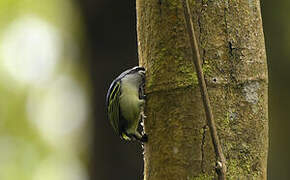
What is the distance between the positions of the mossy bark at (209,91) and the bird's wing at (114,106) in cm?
31

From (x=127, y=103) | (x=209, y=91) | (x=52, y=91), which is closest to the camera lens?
(x=209, y=91)

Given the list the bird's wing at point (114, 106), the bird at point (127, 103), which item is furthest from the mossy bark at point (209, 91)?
the bird's wing at point (114, 106)

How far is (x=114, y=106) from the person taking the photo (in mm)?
2539

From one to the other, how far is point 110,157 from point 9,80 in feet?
19.4

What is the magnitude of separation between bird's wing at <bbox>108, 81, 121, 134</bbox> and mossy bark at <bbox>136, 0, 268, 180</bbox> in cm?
31

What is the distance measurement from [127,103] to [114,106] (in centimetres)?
7

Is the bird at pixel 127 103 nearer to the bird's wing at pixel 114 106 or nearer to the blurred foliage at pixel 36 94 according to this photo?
the bird's wing at pixel 114 106

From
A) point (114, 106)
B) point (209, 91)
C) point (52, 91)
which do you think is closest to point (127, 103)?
point (114, 106)

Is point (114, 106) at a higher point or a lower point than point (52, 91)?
lower

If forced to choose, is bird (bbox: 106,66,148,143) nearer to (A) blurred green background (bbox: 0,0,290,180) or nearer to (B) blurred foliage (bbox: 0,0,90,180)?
(A) blurred green background (bbox: 0,0,290,180)

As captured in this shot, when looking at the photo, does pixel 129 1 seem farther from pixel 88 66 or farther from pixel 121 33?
pixel 88 66

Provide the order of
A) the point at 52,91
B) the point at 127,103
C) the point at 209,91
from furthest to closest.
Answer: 1. the point at 52,91
2. the point at 127,103
3. the point at 209,91

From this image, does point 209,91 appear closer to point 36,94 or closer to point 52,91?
point 52,91

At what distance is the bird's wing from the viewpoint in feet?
8.30
